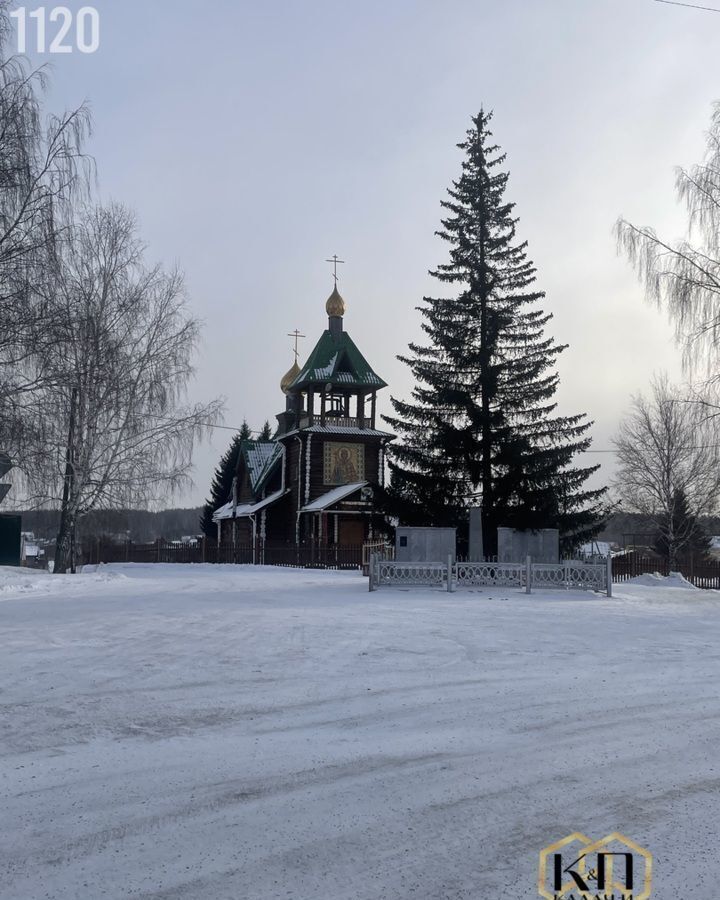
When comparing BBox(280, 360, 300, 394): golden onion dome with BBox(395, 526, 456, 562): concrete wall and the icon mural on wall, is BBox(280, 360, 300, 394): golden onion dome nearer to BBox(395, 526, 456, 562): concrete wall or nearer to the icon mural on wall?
the icon mural on wall

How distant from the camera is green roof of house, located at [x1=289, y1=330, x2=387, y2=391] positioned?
44.8 m

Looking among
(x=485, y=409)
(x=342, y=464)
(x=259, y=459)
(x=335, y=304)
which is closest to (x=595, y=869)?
(x=485, y=409)

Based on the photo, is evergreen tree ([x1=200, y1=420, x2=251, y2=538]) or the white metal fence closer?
the white metal fence

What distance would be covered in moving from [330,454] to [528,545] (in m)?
21.6

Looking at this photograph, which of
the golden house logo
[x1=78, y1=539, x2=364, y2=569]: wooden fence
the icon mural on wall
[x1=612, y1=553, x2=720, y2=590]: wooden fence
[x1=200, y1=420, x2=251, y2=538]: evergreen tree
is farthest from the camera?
[x1=200, y1=420, x2=251, y2=538]: evergreen tree

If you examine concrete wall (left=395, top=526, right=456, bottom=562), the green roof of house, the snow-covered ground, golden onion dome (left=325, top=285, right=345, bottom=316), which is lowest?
the snow-covered ground

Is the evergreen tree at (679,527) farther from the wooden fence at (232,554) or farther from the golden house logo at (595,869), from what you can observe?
the golden house logo at (595,869)

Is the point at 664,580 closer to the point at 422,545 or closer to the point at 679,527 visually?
the point at 422,545

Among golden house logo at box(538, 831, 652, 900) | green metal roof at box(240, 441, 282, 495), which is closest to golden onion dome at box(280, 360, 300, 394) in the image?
green metal roof at box(240, 441, 282, 495)

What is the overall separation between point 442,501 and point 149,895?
25.2 meters

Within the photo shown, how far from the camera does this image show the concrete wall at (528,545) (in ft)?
78.3

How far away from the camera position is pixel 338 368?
4572 cm

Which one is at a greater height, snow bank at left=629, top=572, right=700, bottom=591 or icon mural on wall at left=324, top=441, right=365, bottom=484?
icon mural on wall at left=324, top=441, right=365, bottom=484

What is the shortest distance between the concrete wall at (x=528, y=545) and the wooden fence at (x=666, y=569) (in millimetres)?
8880
